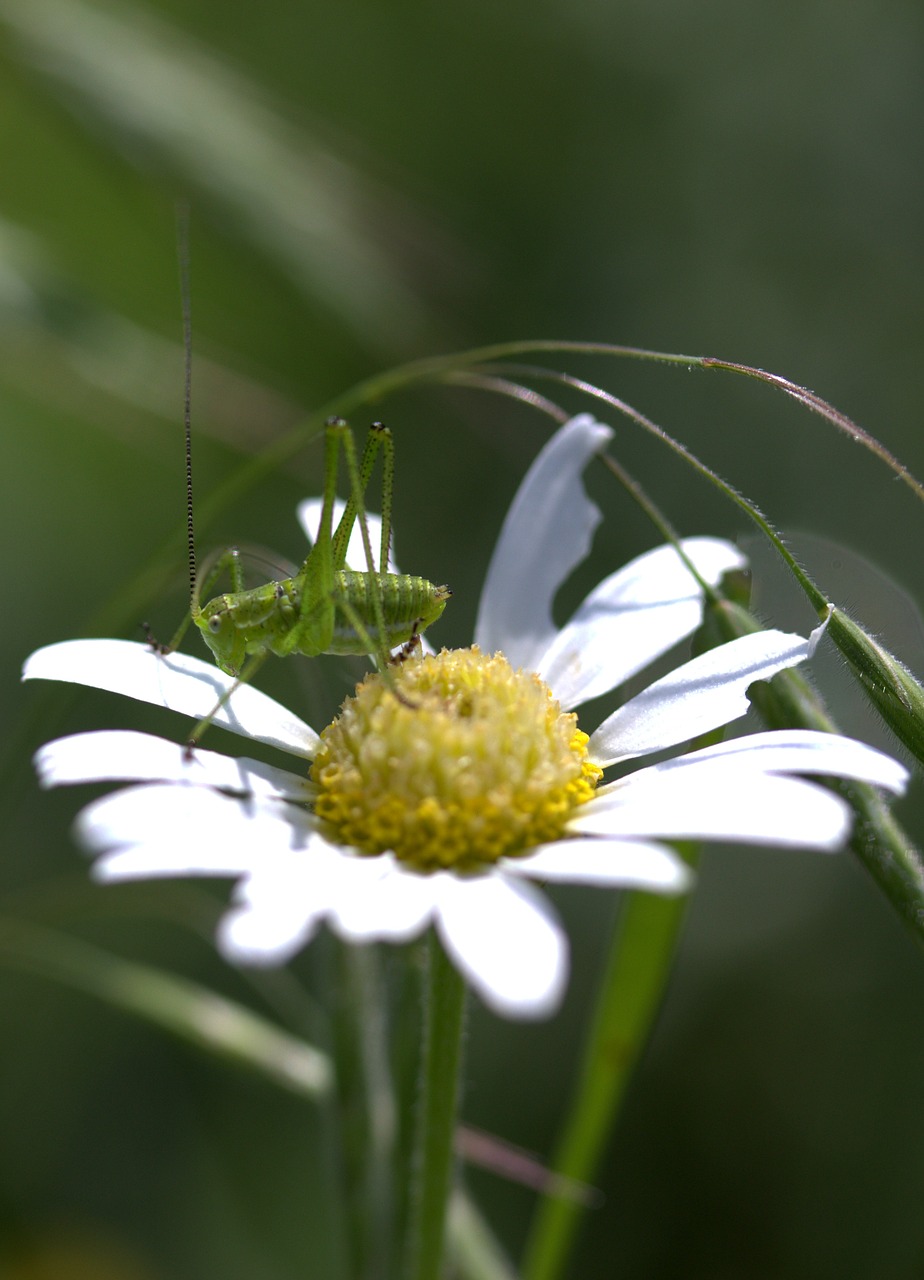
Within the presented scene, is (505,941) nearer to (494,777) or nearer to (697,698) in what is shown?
(494,777)

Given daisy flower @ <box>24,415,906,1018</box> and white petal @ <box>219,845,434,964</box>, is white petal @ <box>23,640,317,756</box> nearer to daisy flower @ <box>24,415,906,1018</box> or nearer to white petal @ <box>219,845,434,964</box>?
daisy flower @ <box>24,415,906,1018</box>

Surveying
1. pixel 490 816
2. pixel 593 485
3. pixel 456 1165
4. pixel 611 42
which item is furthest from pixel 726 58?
pixel 456 1165

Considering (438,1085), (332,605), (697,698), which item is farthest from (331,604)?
(438,1085)

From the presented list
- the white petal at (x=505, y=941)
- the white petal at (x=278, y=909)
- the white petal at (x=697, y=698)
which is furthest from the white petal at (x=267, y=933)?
the white petal at (x=697, y=698)

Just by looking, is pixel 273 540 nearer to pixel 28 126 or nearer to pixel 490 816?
pixel 28 126

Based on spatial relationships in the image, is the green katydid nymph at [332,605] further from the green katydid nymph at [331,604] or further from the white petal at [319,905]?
the white petal at [319,905]

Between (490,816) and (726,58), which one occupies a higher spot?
(726,58)
